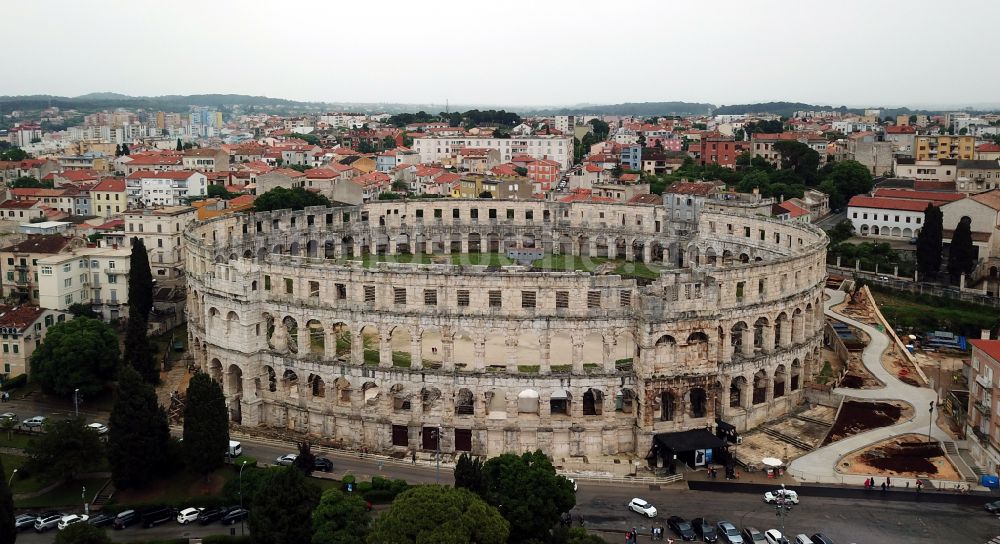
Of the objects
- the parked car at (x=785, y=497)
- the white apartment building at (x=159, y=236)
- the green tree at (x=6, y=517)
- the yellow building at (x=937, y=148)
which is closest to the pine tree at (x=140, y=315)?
the white apartment building at (x=159, y=236)

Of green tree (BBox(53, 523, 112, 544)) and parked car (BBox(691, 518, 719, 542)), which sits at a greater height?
green tree (BBox(53, 523, 112, 544))

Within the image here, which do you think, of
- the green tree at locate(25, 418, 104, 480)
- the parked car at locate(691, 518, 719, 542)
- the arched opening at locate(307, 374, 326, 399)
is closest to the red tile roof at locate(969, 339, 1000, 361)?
the parked car at locate(691, 518, 719, 542)

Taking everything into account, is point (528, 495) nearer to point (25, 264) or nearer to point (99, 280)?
point (99, 280)

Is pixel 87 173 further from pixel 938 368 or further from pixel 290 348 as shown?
pixel 938 368

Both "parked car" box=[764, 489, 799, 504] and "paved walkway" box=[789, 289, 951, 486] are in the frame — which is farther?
"paved walkway" box=[789, 289, 951, 486]

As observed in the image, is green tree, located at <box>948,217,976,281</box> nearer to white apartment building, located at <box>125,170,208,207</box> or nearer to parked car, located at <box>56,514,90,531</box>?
parked car, located at <box>56,514,90,531</box>

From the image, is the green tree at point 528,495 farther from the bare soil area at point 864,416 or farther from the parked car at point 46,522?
the parked car at point 46,522
